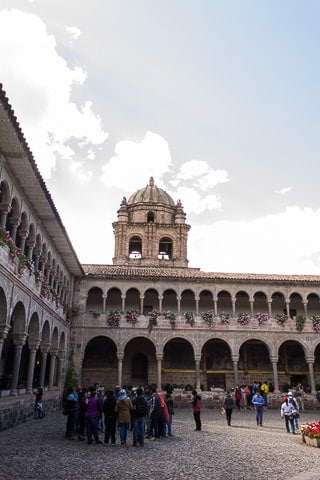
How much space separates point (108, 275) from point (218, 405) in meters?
10.6

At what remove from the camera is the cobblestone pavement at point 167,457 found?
7840mm

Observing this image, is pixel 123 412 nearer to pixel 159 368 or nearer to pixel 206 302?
pixel 159 368

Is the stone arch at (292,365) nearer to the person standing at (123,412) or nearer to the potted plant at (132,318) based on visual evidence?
the potted plant at (132,318)

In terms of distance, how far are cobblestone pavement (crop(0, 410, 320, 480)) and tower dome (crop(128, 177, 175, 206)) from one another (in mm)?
28578

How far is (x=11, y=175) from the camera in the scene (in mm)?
15133

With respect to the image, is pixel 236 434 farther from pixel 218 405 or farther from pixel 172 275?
pixel 172 275

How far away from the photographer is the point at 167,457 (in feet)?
31.7

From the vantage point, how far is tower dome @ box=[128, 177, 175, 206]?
41375mm

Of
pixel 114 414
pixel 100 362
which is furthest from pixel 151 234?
pixel 114 414

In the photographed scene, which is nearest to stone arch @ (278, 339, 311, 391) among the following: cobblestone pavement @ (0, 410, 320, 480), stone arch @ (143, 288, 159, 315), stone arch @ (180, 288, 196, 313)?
stone arch @ (180, 288, 196, 313)

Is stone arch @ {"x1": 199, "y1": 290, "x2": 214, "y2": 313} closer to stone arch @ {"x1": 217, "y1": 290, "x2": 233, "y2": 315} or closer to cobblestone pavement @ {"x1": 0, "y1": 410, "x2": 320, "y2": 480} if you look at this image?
stone arch @ {"x1": 217, "y1": 290, "x2": 233, "y2": 315}

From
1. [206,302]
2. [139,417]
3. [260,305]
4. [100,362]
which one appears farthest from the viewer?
[260,305]

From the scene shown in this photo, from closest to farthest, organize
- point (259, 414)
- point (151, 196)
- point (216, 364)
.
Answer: point (259, 414) → point (216, 364) → point (151, 196)

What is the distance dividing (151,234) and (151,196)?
5.08 meters
